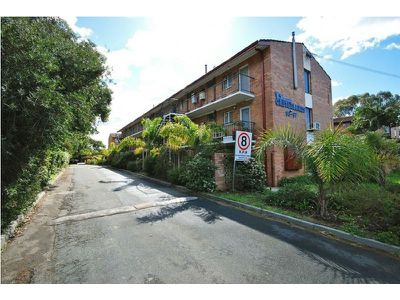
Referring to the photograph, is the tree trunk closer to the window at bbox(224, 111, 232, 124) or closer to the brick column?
the brick column

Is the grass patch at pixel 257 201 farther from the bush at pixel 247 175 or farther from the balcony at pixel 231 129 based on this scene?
the balcony at pixel 231 129

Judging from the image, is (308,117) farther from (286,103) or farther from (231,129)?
(231,129)

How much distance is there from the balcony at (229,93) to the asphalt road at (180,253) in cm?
916

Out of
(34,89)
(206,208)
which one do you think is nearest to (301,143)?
(206,208)

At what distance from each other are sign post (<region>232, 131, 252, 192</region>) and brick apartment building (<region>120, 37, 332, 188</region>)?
3.68ft

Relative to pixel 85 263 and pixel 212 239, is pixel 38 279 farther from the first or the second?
pixel 212 239

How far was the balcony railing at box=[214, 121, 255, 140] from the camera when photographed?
46.0 feet

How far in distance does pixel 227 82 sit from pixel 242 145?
7624mm

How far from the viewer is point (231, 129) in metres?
14.6

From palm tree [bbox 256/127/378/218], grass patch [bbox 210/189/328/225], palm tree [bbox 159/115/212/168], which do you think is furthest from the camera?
palm tree [bbox 159/115/212/168]

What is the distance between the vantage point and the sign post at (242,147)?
9.80 m

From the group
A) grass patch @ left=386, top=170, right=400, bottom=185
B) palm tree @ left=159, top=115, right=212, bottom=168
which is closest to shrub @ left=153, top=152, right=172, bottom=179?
palm tree @ left=159, top=115, right=212, bottom=168

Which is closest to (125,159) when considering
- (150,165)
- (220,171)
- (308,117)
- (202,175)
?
(150,165)
